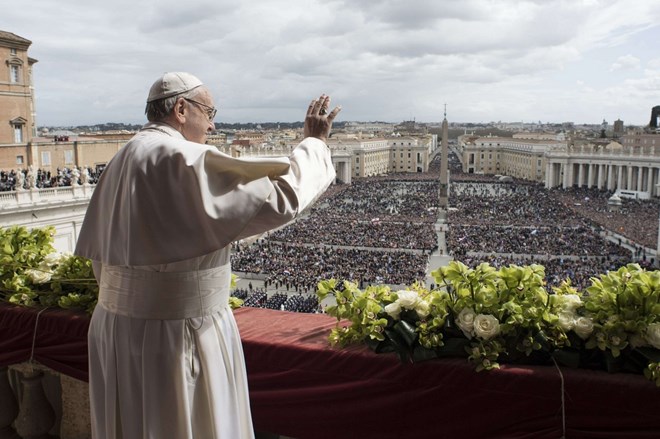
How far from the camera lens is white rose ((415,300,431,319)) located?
8.25ft

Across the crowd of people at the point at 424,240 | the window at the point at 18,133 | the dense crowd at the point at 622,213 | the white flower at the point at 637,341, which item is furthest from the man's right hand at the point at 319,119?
the dense crowd at the point at 622,213

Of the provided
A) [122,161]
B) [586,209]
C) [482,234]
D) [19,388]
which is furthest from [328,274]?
[586,209]

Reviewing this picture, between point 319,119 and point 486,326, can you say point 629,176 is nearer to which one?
point 486,326

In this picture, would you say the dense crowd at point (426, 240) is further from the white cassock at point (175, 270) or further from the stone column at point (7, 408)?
the white cassock at point (175, 270)

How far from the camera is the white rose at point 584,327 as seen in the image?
2.29 m

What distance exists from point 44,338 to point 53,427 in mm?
507

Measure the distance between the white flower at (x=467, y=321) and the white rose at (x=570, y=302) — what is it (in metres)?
0.37

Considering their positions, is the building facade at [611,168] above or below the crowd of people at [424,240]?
above

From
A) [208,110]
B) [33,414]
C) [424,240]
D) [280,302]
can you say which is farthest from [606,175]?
[208,110]

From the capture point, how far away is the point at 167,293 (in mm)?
1977

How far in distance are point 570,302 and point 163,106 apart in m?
1.74

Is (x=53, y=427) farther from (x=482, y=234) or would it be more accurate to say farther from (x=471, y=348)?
(x=482, y=234)

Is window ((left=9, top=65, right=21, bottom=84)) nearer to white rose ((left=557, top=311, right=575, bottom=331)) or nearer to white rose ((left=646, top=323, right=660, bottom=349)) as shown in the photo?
white rose ((left=557, top=311, right=575, bottom=331))

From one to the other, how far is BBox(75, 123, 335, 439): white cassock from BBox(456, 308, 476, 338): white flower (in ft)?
2.66
